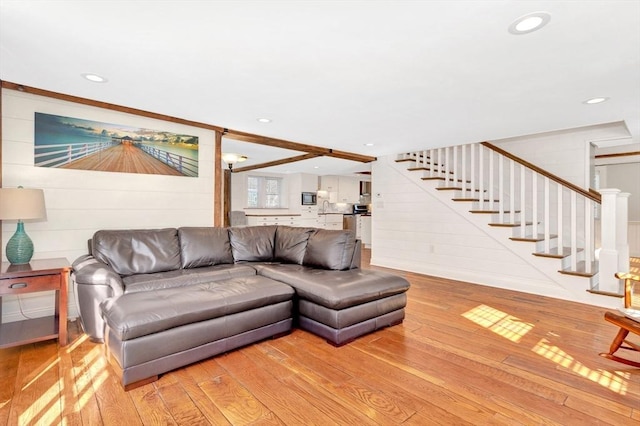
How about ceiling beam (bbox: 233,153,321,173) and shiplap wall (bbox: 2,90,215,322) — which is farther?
ceiling beam (bbox: 233,153,321,173)

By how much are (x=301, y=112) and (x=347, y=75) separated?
43.0 inches

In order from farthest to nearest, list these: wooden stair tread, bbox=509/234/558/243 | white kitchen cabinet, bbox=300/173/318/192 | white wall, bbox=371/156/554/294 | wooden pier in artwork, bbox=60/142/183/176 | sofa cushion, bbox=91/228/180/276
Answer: white kitchen cabinet, bbox=300/173/318/192 < white wall, bbox=371/156/554/294 < wooden stair tread, bbox=509/234/558/243 < wooden pier in artwork, bbox=60/142/183/176 < sofa cushion, bbox=91/228/180/276

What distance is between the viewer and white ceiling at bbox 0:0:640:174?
1.77 m

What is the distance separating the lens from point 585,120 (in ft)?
12.3

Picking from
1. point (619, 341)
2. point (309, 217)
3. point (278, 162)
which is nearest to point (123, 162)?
point (278, 162)

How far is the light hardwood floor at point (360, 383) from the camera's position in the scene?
1.72 meters

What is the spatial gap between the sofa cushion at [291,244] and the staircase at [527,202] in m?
2.78

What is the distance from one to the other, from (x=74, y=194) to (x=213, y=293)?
6.57ft

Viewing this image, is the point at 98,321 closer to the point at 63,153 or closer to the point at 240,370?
the point at 240,370

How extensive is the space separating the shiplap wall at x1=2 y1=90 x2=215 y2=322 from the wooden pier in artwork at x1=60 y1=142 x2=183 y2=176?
0.06 m

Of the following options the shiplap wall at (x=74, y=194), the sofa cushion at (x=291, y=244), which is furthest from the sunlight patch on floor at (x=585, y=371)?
the shiplap wall at (x=74, y=194)

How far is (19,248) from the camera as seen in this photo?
265 cm

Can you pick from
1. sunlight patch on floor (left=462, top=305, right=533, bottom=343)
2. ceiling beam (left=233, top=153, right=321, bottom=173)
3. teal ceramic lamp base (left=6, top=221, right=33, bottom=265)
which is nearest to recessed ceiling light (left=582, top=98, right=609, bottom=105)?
sunlight patch on floor (left=462, top=305, right=533, bottom=343)

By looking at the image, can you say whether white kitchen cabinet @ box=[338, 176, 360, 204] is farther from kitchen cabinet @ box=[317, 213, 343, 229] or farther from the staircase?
the staircase
